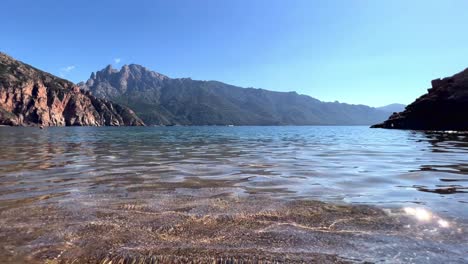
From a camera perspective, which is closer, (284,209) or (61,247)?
(61,247)

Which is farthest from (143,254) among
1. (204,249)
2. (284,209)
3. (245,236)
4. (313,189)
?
(313,189)

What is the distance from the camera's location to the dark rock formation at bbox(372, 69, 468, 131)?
9506cm

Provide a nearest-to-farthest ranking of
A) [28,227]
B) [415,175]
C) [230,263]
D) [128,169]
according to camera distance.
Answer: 1. [230,263]
2. [28,227]
3. [415,175]
4. [128,169]

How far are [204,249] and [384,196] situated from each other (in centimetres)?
710

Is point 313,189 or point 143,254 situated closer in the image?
point 143,254

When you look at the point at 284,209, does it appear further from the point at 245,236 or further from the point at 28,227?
the point at 28,227

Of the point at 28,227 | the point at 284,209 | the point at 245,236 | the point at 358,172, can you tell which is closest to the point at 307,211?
the point at 284,209

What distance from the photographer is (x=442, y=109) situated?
10262 centimetres

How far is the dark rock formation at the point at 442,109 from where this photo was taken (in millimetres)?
95062

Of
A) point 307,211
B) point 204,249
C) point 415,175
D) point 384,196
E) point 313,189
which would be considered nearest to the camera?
point 204,249

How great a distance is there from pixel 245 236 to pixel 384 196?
607 centimetres

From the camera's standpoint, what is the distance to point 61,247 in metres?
5.94

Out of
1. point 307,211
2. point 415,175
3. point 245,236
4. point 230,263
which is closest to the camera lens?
point 230,263

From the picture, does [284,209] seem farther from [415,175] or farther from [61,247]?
[415,175]
